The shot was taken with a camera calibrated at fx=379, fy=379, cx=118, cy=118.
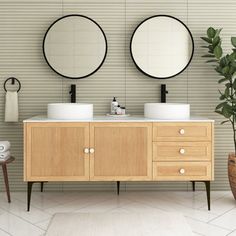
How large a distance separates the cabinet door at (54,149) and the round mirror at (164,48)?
0.95 metres

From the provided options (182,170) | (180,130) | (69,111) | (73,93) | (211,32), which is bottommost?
(182,170)

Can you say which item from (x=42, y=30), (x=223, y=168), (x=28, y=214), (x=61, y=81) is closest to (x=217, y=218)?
(x=223, y=168)

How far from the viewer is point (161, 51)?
140 inches

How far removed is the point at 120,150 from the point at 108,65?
958mm

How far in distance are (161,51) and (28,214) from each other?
1860mm

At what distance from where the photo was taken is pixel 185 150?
119 inches

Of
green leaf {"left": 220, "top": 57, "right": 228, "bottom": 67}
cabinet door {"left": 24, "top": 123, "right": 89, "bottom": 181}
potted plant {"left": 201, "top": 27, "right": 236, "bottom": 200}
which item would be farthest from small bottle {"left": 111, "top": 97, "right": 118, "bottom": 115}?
green leaf {"left": 220, "top": 57, "right": 228, "bottom": 67}

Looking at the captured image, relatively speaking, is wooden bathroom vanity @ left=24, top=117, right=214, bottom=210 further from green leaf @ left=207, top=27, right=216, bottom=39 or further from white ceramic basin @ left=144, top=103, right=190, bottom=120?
green leaf @ left=207, top=27, right=216, bottom=39

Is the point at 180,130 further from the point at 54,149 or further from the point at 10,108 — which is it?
the point at 10,108

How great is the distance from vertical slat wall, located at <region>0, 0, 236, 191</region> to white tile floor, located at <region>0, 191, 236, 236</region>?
13.0 inches

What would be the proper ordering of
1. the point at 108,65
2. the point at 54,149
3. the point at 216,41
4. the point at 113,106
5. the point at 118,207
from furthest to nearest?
the point at 108,65, the point at 113,106, the point at 216,41, the point at 118,207, the point at 54,149

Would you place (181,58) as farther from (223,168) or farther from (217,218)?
(217,218)

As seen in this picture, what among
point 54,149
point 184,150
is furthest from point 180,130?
point 54,149

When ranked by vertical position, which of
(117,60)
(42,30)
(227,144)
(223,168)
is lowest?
(223,168)
